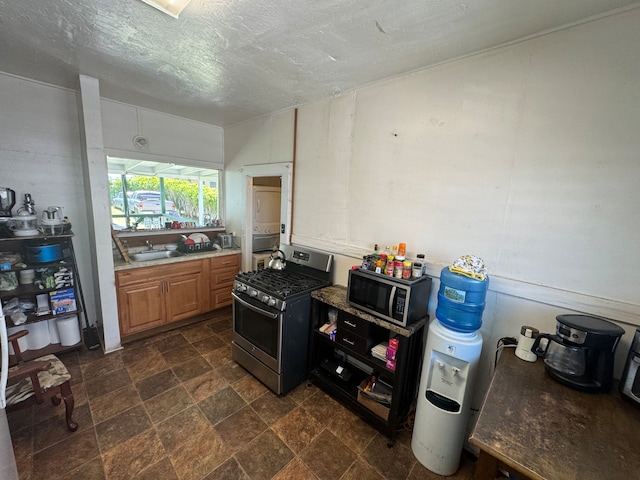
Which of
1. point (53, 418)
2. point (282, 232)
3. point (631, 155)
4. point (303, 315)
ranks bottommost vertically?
point (53, 418)

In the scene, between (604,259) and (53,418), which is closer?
(604,259)

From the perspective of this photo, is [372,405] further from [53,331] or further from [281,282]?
[53,331]

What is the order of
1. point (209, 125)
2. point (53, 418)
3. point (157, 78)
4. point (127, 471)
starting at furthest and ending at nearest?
1. point (209, 125)
2. point (157, 78)
3. point (53, 418)
4. point (127, 471)

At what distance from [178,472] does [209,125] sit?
3.66 meters

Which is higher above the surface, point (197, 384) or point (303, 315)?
point (303, 315)

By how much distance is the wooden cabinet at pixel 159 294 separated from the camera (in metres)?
2.61

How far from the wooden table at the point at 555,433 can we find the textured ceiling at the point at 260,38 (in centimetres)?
177

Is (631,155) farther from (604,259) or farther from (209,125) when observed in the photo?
(209,125)

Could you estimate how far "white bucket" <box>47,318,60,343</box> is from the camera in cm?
243

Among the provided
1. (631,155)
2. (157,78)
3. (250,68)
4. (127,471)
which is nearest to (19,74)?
(157,78)

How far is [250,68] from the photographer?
190cm

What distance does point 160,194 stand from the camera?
11.7ft

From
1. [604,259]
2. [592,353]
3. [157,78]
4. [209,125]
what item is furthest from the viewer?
[209,125]

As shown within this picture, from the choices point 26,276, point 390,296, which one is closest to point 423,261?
point 390,296
